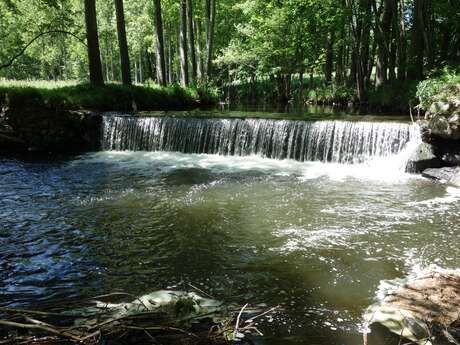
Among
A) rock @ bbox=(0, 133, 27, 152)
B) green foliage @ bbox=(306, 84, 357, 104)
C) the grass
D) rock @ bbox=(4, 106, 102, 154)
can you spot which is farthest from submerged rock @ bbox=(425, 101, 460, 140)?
green foliage @ bbox=(306, 84, 357, 104)

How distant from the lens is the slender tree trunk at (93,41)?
55.6ft

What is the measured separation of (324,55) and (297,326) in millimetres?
26670

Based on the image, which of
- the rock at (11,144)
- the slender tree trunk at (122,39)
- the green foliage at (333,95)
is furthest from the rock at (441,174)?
the green foliage at (333,95)

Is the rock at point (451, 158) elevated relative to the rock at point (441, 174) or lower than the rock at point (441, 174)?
elevated

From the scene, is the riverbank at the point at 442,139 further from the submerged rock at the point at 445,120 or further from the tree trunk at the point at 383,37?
the tree trunk at the point at 383,37

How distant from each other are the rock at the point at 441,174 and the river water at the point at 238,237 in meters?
0.36

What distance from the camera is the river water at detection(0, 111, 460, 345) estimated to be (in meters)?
5.06

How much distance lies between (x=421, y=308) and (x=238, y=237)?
3032 mm

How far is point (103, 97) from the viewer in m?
17.0

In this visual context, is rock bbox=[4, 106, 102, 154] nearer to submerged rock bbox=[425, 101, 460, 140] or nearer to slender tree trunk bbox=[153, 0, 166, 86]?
slender tree trunk bbox=[153, 0, 166, 86]

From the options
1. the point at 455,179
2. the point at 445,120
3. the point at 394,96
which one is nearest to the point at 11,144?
the point at 445,120

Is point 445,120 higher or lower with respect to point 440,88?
lower

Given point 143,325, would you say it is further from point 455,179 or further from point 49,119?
point 49,119

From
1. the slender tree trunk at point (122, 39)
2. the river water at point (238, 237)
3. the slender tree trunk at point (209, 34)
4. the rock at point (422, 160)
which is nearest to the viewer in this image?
the river water at point (238, 237)
